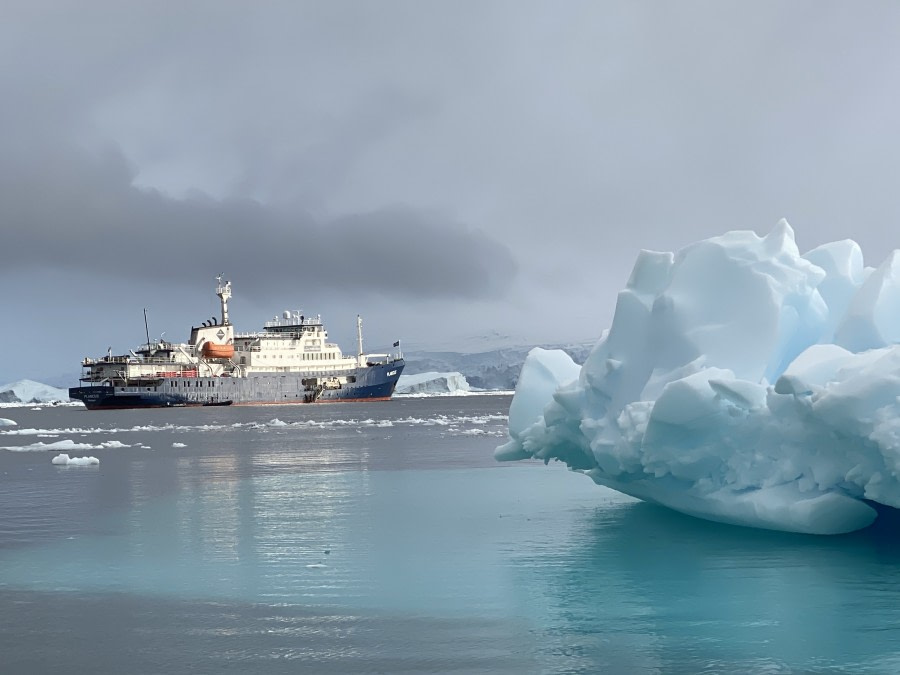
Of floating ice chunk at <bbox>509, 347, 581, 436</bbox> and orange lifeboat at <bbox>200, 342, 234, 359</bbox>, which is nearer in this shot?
floating ice chunk at <bbox>509, 347, 581, 436</bbox>

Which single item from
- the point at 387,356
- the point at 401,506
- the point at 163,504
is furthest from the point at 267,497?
the point at 387,356

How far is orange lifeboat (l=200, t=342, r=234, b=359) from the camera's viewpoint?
81.9 meters

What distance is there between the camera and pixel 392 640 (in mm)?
7121

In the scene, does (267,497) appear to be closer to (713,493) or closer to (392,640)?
(713,493)

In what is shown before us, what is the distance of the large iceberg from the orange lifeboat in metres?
71.5

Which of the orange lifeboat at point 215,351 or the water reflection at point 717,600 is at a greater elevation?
the orange lifeboat at point 215,351

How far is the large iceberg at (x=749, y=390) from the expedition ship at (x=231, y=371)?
7112cm

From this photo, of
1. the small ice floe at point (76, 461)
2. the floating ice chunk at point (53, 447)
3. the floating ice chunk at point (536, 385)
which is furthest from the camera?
the floating ice chunk at point (53, 447)

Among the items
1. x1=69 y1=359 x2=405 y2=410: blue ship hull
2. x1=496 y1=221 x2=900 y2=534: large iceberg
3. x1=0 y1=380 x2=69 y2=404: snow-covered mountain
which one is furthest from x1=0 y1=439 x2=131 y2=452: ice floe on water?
x1=0 y1=380 x2=69 y2=404: snow-covered mountain

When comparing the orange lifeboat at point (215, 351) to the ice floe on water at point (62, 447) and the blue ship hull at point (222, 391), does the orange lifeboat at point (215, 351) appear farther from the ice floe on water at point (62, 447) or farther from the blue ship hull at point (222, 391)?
the ice floe on water at point (62, 447)

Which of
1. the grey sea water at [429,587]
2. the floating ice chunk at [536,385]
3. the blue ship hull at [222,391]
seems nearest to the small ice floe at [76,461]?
the grey sea water at [429,587]

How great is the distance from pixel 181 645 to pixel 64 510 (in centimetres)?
949

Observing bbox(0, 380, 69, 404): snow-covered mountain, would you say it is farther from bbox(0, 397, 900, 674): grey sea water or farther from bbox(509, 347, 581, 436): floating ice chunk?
bbox(509, 347, 581, 436): floating ice chunk

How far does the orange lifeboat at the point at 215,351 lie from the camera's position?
81.9 metres
